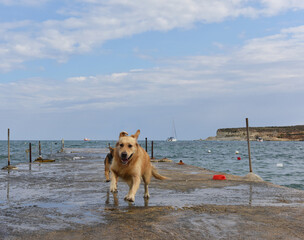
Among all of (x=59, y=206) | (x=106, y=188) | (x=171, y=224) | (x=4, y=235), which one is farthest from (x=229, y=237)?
(x=106, y=188)

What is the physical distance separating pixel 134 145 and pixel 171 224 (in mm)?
2342

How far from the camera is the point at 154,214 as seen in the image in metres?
7.64

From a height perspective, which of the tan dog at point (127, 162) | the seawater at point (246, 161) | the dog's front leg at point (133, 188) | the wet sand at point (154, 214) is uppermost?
the tan dog at point (127, 162)

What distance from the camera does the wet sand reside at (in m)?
6.07

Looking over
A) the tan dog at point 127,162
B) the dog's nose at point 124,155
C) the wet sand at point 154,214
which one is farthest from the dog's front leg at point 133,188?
the dog's nose at point 124,155

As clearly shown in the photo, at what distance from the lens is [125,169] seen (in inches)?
334

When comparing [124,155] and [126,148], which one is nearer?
[124,155]

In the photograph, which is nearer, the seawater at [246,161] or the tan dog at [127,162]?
the tan dog at [127,162]

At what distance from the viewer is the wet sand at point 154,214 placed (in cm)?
607

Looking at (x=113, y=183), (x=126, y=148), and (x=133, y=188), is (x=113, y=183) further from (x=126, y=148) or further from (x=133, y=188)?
(x=126, y=148)

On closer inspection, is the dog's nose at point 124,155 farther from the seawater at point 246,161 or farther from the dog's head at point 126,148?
the seawater at point 246,161

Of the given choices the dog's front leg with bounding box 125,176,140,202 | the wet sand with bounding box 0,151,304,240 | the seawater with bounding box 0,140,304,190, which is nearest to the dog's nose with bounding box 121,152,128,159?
the dog's front leg with bounding box 125,176,140,202

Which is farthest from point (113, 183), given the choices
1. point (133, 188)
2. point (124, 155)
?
point (124, 155)

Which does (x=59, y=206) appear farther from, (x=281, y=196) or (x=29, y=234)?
(x=281, y=196)
